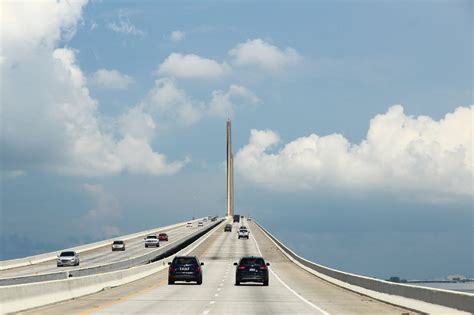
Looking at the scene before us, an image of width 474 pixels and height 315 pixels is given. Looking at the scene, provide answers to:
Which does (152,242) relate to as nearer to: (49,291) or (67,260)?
(67,260)

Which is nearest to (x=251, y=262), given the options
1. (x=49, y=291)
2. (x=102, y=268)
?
(x=102, y=268)

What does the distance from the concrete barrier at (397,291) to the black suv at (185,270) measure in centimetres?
809

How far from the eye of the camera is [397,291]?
29.9m

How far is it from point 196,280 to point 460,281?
71.9 feet

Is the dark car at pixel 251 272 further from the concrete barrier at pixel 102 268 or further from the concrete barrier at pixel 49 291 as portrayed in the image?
the concrete barrier at pixel 102 268

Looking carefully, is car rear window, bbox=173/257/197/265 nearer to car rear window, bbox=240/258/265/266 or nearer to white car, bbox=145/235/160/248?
car rear window, bbox=240/258/265/266

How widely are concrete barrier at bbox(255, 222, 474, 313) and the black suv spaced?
809cm

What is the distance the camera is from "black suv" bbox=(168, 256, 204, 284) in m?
45.0

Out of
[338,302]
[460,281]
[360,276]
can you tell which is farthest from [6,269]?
[460,281]

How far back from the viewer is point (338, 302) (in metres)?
31.2

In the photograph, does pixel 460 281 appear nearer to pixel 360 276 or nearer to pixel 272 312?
pixel 272 312

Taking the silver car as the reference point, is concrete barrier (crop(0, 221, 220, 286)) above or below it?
above

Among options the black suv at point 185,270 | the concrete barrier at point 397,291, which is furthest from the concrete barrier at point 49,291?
the concrete barrier at point 397,291

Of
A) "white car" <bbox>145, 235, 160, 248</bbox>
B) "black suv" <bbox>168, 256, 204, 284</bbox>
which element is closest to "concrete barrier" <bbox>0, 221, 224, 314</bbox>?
"black suv" <bbox>168, 256, 204, 284</bbox>
